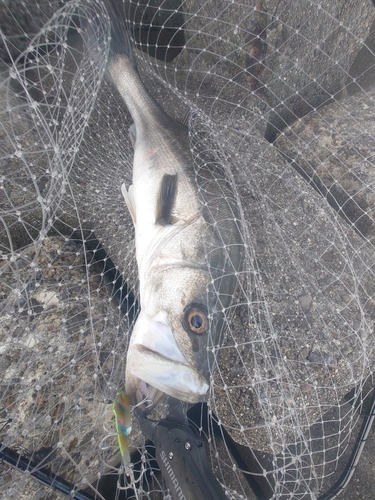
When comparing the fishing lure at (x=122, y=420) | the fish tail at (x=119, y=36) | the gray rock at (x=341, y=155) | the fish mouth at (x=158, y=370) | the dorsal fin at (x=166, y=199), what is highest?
the gray rock at (x=341, y=155)

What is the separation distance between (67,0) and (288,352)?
9.56 ft

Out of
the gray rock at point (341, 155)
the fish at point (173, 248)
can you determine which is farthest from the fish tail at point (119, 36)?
the gray rock at point (341, 155)

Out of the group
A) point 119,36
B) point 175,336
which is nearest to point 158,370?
point 175,336

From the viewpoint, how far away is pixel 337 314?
2205 millimetres

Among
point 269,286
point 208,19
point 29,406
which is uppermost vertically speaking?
point 208,19

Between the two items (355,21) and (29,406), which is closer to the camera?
(29,406)

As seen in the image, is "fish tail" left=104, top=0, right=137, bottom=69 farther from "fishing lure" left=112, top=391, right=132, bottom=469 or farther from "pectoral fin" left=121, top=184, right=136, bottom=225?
"fishing lure" left=112, top=391, right=132, bottom=469

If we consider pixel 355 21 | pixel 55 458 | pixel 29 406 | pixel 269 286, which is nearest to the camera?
pixel 55 458

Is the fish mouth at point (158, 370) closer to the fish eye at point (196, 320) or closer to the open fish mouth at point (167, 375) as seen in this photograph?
the open fish mouth at point (167, 375)

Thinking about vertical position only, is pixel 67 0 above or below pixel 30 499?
above

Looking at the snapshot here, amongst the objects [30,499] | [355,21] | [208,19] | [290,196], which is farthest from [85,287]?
[355,21]

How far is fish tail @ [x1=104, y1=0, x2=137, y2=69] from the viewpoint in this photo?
2.38 m

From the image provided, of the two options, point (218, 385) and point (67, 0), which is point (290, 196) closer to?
point (218, 385)

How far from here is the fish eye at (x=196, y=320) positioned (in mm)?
1612
